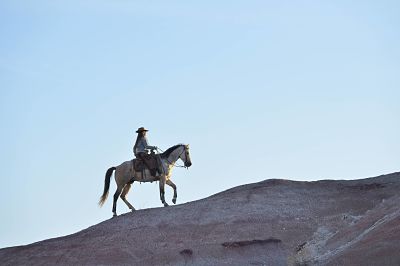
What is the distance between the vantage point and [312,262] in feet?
89.0

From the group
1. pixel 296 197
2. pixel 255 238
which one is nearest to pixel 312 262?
pixel 255 238

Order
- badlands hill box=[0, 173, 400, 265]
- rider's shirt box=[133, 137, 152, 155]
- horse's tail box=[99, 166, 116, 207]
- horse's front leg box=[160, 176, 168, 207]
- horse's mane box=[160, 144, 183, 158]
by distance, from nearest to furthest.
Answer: badlands hill box=[0, 173, 400, 265] < horse's front leg box=[160, 176, 168, 207] < rider's shirt box=[133, 137, 152, 155] < horse's mane box=[160, 144, 183, 158] < horse's tail box=[99, 166, 116, 207]

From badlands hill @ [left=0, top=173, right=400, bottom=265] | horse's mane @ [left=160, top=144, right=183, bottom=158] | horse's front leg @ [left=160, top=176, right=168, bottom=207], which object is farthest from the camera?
horse's mane @ [left=160, top=144, right=183, bottom=158]

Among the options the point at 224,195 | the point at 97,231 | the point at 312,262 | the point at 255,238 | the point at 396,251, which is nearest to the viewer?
the point at 396,251

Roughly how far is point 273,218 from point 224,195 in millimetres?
3924

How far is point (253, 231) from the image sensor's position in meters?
30.6

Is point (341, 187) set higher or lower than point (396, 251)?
higher

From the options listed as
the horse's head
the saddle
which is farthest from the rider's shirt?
the horse's head

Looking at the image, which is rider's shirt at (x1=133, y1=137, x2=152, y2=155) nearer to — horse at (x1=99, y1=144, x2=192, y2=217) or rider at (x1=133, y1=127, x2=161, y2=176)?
rider at (x1=133, y1=127, x2=161, y2=176)

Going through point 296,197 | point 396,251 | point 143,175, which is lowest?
point 396,251

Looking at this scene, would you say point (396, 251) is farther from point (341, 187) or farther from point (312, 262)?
point (341, 187)

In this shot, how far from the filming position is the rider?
37.2 metres

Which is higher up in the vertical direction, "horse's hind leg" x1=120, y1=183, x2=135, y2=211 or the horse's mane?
the horse's mane

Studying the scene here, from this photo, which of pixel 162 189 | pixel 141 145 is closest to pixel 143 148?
pixel 141 145
